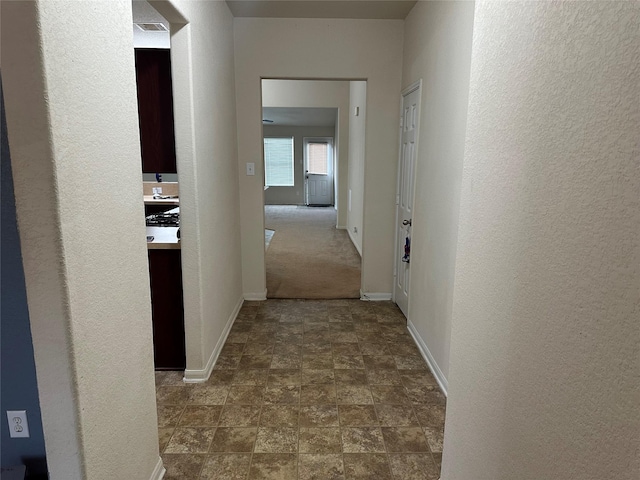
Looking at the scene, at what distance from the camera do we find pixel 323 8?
3350 mm

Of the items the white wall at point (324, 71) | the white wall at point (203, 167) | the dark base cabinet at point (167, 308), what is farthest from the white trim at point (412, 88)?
the dark base cabinet at point (167, 308)

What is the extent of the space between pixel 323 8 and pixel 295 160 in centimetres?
874

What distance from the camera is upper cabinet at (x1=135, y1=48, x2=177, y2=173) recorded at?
2.63 meters

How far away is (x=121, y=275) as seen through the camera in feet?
4.61

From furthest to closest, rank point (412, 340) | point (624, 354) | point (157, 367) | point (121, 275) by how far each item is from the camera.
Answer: point (412, 340) → point (157, 367) → point (121, 275) → point (624, 354)

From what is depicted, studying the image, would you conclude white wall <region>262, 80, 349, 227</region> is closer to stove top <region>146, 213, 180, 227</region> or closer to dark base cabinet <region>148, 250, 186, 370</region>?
stove top <region>146, 213, 180, 227</region>

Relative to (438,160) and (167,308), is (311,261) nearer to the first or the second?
(167,308)

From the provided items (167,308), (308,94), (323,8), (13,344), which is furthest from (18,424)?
(308,94)

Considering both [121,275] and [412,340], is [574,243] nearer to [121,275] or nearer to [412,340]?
[121,275]

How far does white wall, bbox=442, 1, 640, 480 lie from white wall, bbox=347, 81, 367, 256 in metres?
4.20

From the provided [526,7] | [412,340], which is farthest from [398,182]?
[526,7]

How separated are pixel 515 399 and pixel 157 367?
2.37 meters

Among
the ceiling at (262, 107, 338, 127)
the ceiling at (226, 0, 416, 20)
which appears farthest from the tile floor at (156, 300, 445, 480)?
the ceiling at (262, 107, 338, 127)

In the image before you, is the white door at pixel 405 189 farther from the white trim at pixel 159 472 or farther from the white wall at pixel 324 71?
the white trim at pixel 159 472
